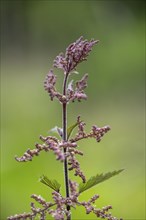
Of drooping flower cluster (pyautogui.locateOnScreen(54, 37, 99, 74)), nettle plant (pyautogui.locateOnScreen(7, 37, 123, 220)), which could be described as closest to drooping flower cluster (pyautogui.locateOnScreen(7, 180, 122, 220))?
nettle plant (pyautogui.locateOnScreen(7, 37, 123, 220))

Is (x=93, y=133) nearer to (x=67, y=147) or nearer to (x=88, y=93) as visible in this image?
(x=67, y=147)

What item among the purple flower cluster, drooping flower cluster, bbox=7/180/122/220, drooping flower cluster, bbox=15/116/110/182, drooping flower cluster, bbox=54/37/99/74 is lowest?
drooping flower cluster, bbox=7/180/122/220

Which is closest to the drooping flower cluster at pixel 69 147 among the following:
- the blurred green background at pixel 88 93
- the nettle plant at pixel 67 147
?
the nettle plant at pixel 67 147

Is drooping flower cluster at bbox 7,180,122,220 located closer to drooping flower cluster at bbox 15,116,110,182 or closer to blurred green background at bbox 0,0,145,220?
drooping flower cluster at bbox 15,116,110,182

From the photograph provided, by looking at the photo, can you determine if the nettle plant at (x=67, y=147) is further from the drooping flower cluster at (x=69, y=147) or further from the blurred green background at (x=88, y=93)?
the blurred green background at (x=88, y=93)

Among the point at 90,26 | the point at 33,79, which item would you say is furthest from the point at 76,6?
the point at 33,79

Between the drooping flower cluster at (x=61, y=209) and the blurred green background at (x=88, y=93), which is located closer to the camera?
the drooping flower cluster at (x=61, y=209)

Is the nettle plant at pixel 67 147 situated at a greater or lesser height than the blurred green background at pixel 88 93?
lesser
